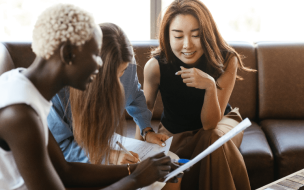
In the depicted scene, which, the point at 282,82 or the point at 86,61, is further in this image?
the point at 282,82

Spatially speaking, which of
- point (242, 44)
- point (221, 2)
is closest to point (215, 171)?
point (242, 44)

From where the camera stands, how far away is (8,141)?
26.6 inches

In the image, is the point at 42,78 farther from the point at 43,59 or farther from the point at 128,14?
the point at 128,14

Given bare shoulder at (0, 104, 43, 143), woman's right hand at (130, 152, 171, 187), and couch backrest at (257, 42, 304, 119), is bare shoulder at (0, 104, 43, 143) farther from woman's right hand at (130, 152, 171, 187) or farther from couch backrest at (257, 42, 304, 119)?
couch backrest at (257, 42, 304, 119)

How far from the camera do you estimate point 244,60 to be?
7.32 feet

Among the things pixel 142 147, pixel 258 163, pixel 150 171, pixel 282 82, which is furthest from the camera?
pixel 282 82

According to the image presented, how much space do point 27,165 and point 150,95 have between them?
1.12m

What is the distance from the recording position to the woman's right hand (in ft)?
2.91

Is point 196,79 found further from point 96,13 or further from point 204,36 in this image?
point 96,13

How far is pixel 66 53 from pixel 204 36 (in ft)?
3.34

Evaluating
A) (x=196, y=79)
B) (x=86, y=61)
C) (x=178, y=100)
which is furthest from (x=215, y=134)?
(x=86, y=61)

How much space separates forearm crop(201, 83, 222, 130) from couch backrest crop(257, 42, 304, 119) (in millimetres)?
774

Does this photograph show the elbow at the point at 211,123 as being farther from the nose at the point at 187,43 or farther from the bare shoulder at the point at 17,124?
the bare shoulder at the point at 17,124

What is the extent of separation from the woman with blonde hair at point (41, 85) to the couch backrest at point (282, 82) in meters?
1.71
